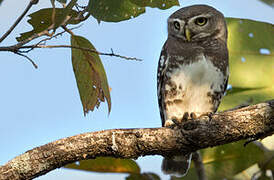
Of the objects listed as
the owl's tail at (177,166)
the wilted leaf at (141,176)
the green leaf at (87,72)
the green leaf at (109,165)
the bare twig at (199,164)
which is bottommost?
the owl's tail at (177,166)

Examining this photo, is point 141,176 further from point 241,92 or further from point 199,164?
point 241,92

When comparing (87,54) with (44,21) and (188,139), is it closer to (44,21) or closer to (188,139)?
(44,21)

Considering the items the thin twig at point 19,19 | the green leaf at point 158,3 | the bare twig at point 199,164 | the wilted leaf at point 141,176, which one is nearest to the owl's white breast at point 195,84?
the bare twig at point 199,164

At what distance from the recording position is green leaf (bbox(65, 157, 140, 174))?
330 centimetres

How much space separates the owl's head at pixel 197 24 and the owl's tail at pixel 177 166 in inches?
45.6

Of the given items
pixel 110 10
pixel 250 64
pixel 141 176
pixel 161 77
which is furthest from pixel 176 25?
pixel 110 10

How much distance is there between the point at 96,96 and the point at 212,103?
191cm

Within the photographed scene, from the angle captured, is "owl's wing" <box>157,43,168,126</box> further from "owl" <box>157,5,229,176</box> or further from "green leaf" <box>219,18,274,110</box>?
"green leaf" <box>219,18,274,110</box>

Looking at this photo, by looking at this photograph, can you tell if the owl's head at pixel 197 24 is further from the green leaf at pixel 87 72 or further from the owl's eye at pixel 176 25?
the green leaf at pixel 87 72

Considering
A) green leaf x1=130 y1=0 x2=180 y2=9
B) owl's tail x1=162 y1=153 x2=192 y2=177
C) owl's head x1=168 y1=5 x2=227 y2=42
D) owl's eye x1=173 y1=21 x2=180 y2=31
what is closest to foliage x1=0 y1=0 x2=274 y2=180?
owl's tail x1=162 y1=153 x2=192 y2=177

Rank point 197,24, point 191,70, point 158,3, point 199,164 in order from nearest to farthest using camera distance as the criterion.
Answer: point 158,3
point 199,164
point 191,70
point 197,24

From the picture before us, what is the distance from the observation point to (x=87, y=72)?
216 centimetres

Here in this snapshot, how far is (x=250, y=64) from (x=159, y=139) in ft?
5.16

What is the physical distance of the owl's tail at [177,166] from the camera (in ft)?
12.3
